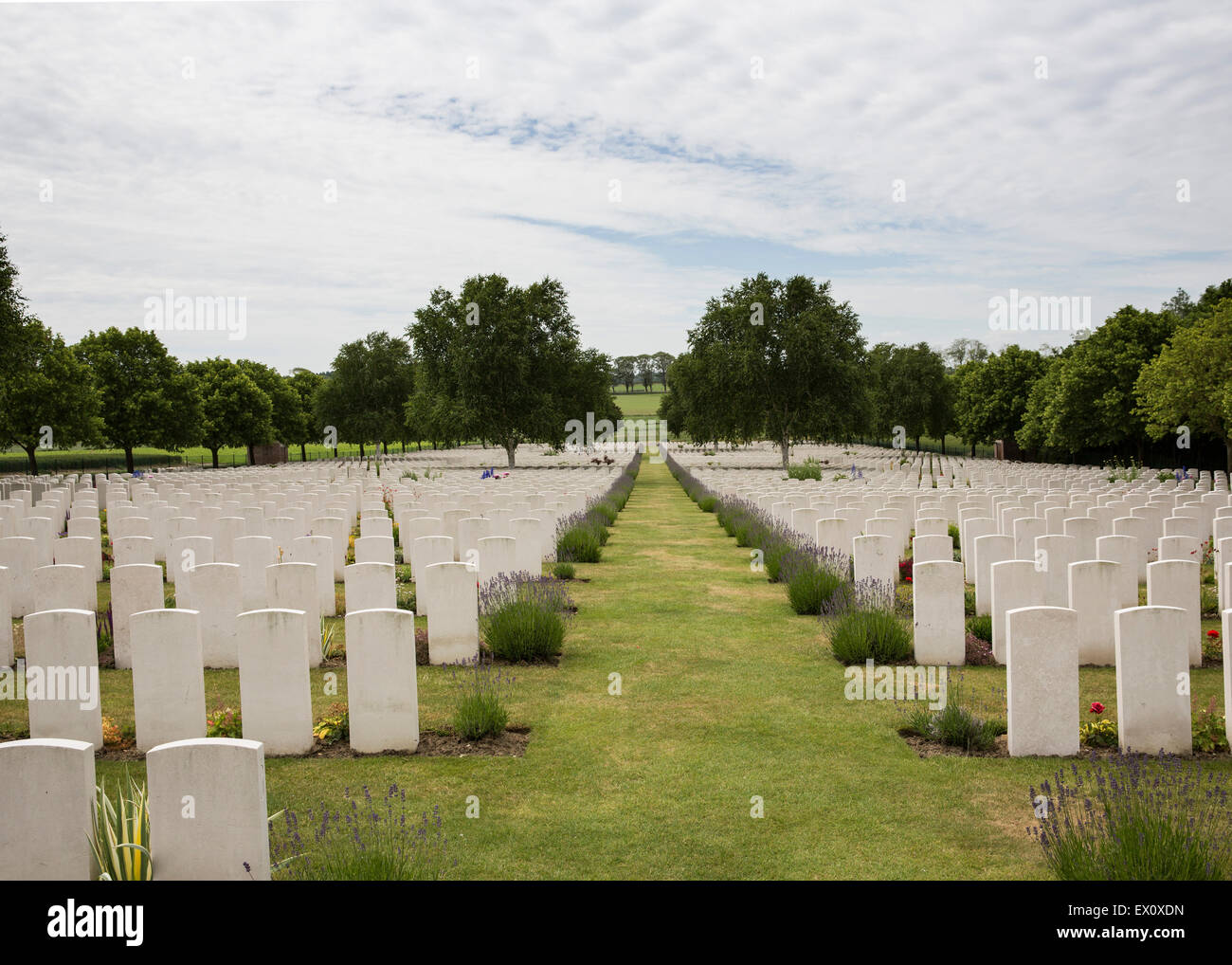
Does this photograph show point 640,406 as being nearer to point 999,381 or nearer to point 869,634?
point 999,381

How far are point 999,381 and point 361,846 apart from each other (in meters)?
58.0

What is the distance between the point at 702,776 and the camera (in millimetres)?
5973

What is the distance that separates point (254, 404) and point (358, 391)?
58.1ft

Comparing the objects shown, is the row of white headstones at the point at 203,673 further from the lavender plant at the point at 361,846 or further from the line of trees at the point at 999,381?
the line of trees at the point at 999,381

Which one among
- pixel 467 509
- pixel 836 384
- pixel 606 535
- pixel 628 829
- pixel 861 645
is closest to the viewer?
pixel 628 829

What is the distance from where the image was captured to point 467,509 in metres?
16.2

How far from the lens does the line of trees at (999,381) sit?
89.5 ft

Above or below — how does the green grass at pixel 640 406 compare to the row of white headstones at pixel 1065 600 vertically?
above

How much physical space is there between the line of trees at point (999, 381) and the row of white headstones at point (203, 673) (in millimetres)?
23565

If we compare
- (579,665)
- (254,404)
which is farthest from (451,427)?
(579,665)

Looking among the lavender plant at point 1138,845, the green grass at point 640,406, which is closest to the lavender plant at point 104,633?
the lavender plant at point 1138,845
